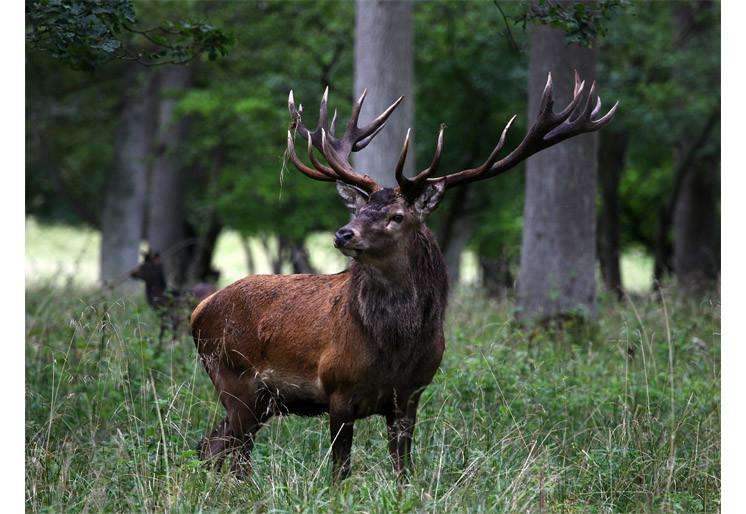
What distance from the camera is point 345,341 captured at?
5426mm

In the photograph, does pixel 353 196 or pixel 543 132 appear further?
pixel 543 132

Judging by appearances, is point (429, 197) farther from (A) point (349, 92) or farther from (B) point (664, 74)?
(B) point (664, 74)

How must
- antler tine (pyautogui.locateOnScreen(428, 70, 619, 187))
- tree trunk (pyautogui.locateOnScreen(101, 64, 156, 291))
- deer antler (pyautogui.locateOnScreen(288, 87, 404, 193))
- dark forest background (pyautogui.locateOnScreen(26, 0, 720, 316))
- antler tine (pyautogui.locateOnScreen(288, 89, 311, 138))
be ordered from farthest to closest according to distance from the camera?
tree trunk (pyautogui.locateOnScreen(101, 64, 156, 291)) → dark forest background (pyautogui.locateOnScreen(26, 0, 720, 316)) → antler tine (pyautogui.locateOnScreen(288, 89, 311, 138)) → deer antler (pyautogui.locateOnScreen(288, 87, 404, 193)) → antler tine (pyautogui.locateOnScreen(428, 70, 619, 187))

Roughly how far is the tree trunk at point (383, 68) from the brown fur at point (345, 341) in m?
4.50

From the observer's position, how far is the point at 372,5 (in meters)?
10.6

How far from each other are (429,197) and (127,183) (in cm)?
1591

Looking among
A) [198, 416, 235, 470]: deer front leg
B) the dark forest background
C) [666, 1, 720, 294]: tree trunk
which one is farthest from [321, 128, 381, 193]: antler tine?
[666, 1, 720, 294]: tree trunk

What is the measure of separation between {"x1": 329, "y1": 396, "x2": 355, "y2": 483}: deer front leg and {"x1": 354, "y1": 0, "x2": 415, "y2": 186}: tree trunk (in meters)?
5.29

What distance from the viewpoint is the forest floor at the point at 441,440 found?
4.96 m

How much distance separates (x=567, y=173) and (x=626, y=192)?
1312 centimetres

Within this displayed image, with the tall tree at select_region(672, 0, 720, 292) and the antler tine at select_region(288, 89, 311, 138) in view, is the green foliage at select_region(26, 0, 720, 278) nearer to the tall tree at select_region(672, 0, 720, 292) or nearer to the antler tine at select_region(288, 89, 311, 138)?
the tall tree at select_region(672, 0, 720, 292)

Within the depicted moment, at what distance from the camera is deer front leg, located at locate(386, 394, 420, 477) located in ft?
17.6

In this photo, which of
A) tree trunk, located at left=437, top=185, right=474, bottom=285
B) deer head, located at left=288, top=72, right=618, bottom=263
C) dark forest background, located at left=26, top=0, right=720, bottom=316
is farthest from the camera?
tree trunk, located at left=437, top=185, right=474, bottom=285

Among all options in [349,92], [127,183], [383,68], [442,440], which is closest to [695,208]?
[349,92]
